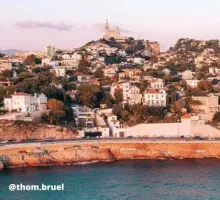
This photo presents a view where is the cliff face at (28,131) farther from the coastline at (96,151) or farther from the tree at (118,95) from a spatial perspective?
the tree at (118,95)

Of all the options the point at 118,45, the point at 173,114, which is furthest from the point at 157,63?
the point at 173,114

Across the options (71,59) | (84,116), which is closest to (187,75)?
(71,59)

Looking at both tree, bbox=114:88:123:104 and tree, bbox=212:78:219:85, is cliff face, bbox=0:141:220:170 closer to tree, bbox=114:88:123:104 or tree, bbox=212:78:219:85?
tree, bbox=114:88:123:104

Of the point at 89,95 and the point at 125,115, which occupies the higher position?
the point at 89,95

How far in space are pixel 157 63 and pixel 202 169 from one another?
117ft

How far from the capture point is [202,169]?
31156mm

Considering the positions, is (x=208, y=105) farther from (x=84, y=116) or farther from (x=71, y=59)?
(x=71, y=59)

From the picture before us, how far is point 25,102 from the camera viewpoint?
133 feet

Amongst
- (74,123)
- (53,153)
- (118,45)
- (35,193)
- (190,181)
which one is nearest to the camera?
(35,193)

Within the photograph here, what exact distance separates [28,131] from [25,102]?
11.6 feet

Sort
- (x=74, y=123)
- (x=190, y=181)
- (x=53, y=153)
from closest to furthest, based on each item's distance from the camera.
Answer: (x=190, y=181) → (x=53, y=153) → (x=74, y=123)

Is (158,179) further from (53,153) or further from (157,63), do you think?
(157,63)

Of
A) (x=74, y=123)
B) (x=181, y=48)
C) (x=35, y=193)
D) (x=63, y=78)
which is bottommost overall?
(x=35, y=193)

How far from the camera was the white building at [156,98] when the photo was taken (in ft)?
145
